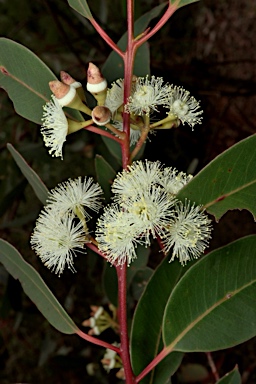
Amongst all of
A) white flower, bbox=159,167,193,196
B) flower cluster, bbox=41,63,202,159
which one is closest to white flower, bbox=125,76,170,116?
flower cluster, bbox=41,63,202,159

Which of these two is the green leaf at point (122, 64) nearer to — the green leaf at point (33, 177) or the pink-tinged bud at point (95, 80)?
the green leaf at point (33, 177)

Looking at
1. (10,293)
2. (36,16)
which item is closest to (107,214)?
(10,293)

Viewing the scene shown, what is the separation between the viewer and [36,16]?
2.32 m

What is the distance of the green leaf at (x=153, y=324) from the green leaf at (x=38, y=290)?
6.4 inches

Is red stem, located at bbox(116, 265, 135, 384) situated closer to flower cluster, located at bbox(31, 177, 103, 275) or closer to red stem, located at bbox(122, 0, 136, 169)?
flower cluster, located at bbox(31, 177, 103, 275)

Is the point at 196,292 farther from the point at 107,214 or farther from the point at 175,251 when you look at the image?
the point at 107,214

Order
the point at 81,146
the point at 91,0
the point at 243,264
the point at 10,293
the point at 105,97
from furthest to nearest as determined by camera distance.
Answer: the point at 91,0
the point at 81,146
the point at 10,293
the point at 243,264
the point at 105,97

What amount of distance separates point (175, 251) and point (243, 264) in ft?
0.50

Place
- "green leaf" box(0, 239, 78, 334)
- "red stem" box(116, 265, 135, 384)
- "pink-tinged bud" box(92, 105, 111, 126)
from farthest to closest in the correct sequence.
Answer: "green leaf" box(0, 239, 78, 334) → "red stem" box(116, 265, 135, 384) → "pink-tinged bud" box(92, 105, 111, 126)

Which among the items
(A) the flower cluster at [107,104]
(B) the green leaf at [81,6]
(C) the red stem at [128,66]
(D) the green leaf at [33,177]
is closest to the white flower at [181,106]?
(A) the flower cluster at [107,104]

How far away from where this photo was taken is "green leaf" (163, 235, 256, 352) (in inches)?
41.8

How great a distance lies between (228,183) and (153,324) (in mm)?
407

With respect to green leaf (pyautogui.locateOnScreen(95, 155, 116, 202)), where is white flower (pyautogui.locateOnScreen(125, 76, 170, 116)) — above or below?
above

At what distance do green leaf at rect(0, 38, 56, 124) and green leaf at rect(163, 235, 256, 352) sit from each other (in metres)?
0.47
